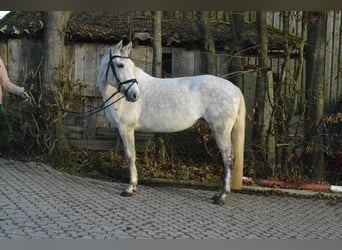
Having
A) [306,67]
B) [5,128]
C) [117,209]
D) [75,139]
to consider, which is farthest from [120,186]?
[306,67]

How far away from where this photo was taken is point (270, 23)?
24.8 ft

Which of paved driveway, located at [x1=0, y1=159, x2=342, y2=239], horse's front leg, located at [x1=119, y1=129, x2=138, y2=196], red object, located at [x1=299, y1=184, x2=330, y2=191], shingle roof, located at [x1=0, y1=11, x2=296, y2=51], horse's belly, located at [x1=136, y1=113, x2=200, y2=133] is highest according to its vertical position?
shingle roof, located at [x1=0, y1=11, x2=296, y2=51]

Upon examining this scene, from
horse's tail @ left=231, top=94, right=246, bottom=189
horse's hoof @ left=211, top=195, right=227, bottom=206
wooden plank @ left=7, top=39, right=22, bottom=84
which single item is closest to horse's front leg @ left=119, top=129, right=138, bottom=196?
horse's hoof @ left=211, top=195, right=227, bottom=206

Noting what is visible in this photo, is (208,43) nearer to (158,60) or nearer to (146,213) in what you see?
(158,60)

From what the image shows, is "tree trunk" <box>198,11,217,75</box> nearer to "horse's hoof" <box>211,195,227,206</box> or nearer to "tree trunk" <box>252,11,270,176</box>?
"tree trunk" <box>252,11,270,176</box>

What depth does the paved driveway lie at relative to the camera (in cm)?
353

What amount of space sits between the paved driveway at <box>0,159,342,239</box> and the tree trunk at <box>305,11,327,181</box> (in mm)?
730

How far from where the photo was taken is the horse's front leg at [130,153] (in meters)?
4.50

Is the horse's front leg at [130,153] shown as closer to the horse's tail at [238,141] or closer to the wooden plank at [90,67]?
the horse's tail at [238,141]

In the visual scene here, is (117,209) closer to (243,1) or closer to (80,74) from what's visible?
(243,1)

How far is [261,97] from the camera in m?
5.36

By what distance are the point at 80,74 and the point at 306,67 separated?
10.4 ft

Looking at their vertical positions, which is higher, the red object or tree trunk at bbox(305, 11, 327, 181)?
tree trunk at bbox(305, 11, 327, 181)

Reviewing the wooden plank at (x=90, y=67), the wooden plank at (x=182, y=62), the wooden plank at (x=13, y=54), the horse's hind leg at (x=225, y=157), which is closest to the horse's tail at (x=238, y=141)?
the horse's hind leg at (x=225, y=157)
